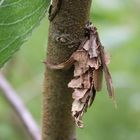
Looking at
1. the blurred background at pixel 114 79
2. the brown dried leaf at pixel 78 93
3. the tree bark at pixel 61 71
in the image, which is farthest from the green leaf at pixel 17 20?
the blurred background at pixel 114 79

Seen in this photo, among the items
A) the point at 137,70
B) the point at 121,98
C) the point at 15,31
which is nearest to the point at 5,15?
the point at 15,31

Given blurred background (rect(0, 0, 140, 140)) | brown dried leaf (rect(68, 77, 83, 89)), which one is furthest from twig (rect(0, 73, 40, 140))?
brown dried leaf (rect(68, 77, 83, 89))

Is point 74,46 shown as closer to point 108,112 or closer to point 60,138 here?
point 60,138

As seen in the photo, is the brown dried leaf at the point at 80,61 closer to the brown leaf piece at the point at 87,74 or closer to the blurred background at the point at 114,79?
the brown leaf piece at the point at 87,74

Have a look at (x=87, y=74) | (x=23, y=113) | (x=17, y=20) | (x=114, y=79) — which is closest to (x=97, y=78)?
(x=87, y=74)

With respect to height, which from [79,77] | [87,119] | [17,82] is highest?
[79,77]

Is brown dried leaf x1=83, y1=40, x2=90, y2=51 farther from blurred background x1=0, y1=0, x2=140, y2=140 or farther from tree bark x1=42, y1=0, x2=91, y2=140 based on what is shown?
blurred background x1=0, y1=0, x2=140, y2=140
